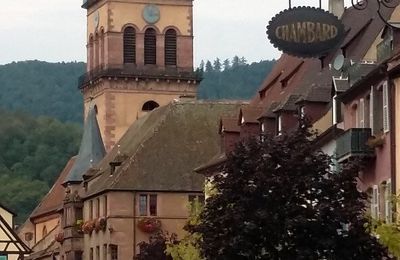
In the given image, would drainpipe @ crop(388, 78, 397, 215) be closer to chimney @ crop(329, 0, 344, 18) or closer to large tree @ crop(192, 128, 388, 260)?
large tree @ crop(192, 128, 388, 260)

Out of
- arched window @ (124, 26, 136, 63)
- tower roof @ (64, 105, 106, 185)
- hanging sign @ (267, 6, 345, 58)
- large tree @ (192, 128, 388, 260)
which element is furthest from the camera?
arched window @ (124, 26, 136, 63)

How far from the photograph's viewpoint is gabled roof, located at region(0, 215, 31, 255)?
74.4 metres

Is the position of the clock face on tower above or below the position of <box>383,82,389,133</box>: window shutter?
above

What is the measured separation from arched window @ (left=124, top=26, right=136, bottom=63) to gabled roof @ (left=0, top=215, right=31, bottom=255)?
243ft

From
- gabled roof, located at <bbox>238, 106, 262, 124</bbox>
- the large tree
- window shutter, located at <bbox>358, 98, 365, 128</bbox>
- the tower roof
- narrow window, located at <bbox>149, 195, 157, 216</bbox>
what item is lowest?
the large tree

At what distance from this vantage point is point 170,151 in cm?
11288

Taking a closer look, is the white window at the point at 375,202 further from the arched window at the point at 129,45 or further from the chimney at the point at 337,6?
the arched window at the point at 129,45

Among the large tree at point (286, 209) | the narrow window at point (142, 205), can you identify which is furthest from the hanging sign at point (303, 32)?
the narrow window at point (142, 205)

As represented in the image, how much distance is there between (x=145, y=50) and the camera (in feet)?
495

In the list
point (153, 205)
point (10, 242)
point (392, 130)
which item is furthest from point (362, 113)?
point (153, 205)

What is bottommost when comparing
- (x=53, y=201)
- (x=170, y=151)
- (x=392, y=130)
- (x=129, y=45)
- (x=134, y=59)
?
(x=392, y=130)

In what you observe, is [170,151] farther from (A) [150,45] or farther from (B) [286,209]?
(B) [286,209]

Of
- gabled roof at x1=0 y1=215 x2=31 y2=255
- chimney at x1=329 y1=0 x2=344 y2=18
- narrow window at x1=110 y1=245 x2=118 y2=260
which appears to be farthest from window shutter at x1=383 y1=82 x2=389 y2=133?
narrow window at x1=110 y1=245 x2=118 y2=260

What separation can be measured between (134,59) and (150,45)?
3023 mm
